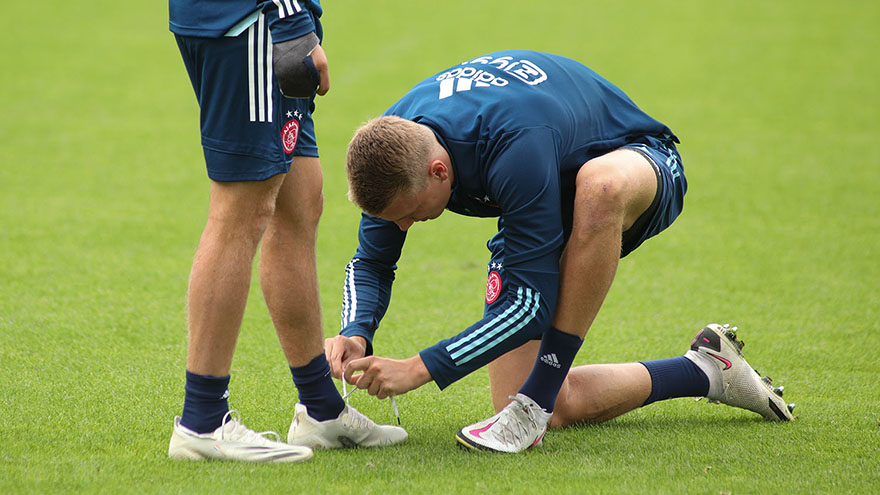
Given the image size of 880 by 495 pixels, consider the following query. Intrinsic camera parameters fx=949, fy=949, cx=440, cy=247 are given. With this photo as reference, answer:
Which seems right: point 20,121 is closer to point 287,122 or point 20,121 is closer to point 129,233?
point 129,233

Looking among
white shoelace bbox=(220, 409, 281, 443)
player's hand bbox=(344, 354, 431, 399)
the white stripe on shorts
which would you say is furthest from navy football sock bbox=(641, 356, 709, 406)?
the white stripe on shorts

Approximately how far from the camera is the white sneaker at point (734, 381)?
9.77ft

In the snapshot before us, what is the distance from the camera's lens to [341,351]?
108 inches

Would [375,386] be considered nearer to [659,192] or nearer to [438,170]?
[438,170]

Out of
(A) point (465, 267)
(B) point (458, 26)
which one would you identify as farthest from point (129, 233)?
(B) point (458, 26)

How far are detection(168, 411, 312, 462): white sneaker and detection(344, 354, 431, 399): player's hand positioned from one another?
0.27m

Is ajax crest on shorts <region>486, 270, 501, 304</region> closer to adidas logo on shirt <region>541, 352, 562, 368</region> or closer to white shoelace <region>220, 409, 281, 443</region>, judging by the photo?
adidas logo on shirt <region>541, 352, 562, 368</region>

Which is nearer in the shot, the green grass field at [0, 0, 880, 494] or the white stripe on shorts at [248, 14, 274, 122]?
the white stripe on shorts at [248, 14, 274, 122]

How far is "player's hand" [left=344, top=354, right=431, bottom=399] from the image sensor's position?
2480mm

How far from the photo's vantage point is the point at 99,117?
860cm

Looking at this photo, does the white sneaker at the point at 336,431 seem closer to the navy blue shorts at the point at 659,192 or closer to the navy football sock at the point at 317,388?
the navy football sock at the point at 317,388

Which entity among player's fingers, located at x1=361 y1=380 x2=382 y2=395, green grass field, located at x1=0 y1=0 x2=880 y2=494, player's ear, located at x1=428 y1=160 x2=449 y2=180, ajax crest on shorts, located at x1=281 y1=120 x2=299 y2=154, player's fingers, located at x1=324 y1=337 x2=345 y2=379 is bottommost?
green grass field, located at x1=0 y1=0 x2=880 y2=494

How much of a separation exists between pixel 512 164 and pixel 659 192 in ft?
1.86

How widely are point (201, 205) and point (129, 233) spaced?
0.79 m
